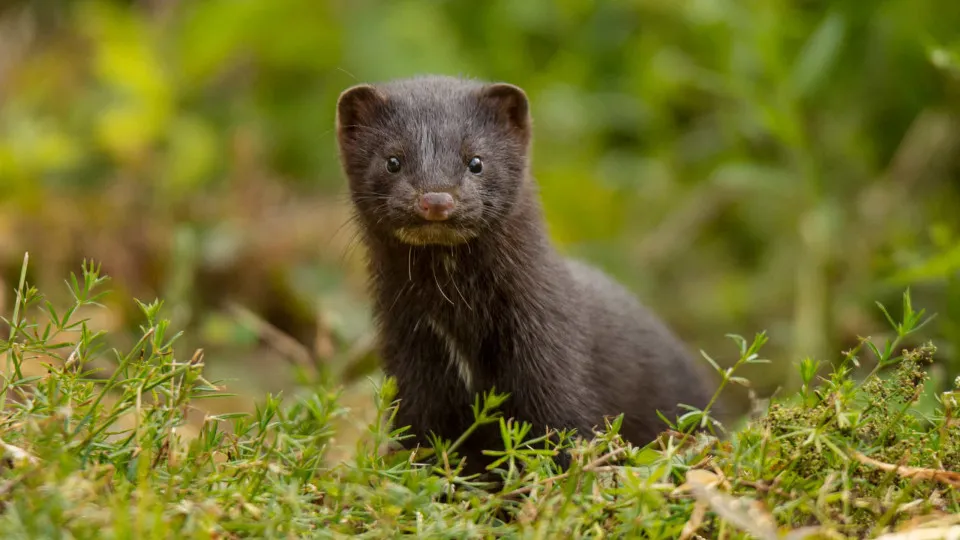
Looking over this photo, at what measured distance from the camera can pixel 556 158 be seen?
26.6 ft

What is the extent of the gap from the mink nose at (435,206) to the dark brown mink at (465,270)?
6cm

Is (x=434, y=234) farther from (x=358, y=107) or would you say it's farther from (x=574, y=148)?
(x=574, y=148)

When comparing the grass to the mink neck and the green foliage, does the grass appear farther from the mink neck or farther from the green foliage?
the green foliage

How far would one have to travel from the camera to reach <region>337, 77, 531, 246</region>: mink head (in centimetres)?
383

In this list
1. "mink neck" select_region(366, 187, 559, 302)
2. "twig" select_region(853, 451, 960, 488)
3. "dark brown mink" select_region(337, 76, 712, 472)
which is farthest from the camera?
"mink neck" select_region(366, 187, 559, 302)

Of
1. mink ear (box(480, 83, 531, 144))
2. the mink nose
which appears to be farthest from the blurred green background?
the mink nose

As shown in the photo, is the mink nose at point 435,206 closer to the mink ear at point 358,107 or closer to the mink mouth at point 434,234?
the mink mouth at point 434,234

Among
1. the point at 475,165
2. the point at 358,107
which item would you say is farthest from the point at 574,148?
the point at 475,165

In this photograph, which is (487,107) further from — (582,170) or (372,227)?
(582,170)

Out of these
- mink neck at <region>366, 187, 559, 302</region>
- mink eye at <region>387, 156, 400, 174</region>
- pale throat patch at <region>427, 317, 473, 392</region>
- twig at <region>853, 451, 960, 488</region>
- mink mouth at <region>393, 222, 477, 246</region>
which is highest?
mink eye at <region>387, 156, 400, 174</region>

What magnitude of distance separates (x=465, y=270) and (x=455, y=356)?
1.13 feet

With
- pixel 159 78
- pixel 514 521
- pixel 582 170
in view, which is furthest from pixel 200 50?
pixel 514 521

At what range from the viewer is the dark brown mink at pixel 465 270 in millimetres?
3965

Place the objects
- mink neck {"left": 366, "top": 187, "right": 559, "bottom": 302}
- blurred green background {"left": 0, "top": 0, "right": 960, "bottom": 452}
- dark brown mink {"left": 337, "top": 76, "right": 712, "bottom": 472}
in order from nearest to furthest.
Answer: dark brown mink {"left": 337, "top": 76, "right": 712, "bottom": 472} → mink neck {"left": 366, "top": 187, "right": 559, "bottom": 302} → blurred green background {"left": 0, "top": 0, "right": 960, "bottom": 452}
